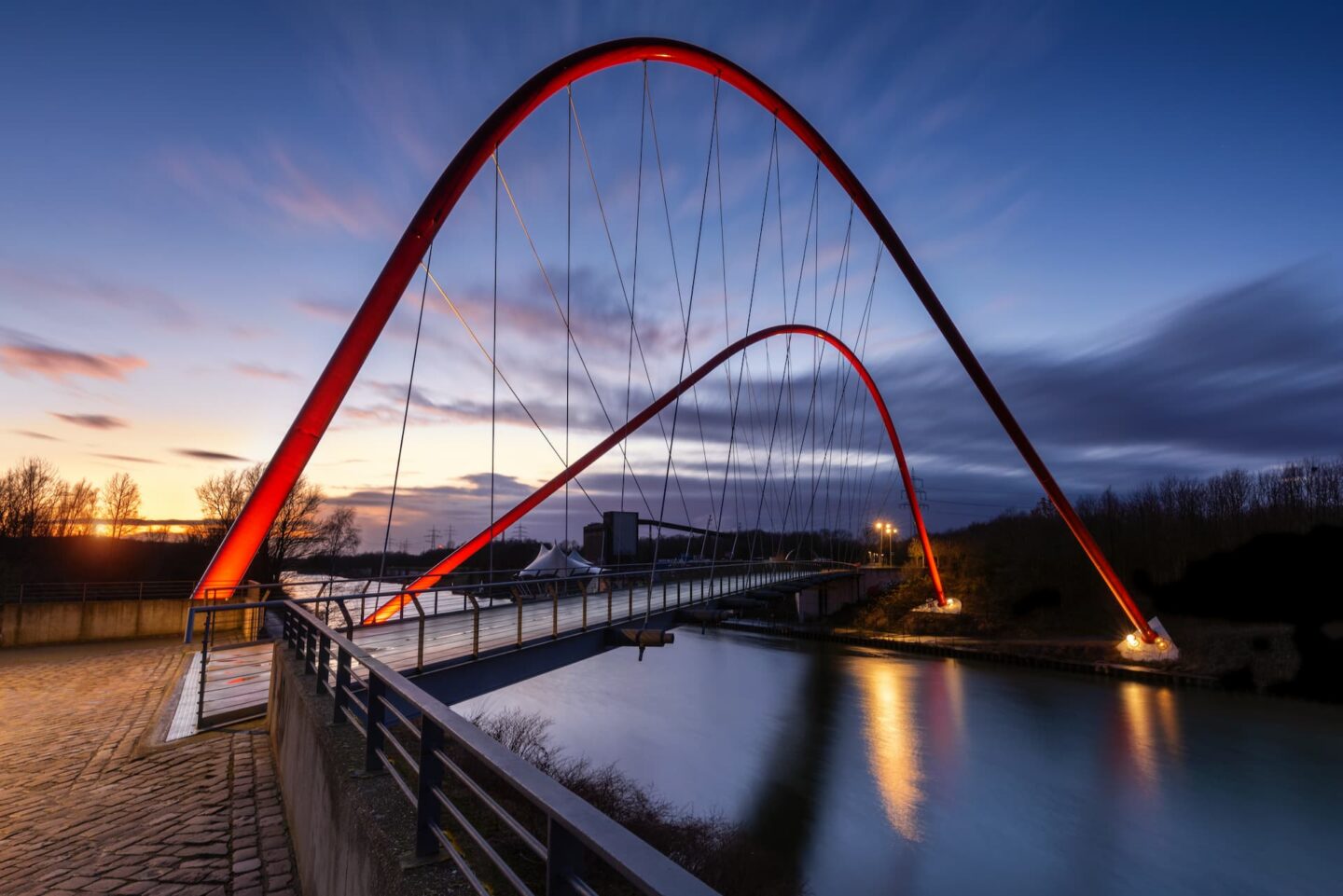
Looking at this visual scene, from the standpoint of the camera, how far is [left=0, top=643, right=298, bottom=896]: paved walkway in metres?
4.43

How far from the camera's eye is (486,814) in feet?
12.9

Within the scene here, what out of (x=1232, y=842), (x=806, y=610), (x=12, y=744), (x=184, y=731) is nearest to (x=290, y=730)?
(x=184, y=731)

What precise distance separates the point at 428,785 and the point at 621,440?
77.3 feet

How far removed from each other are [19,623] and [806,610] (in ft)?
159

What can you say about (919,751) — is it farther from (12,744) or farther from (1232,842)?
(12,744)

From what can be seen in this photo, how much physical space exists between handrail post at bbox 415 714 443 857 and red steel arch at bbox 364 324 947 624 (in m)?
5.47

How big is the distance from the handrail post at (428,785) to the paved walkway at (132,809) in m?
2.57

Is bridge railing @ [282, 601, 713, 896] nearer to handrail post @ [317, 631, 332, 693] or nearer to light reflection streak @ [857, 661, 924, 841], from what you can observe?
handrail post @ [317, 631, 332, 693]

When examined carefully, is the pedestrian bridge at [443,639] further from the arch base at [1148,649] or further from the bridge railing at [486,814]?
the arch base at [1148,649]

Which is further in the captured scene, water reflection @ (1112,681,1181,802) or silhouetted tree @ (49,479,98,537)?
silhouetted tree @ (49,479,98,537)

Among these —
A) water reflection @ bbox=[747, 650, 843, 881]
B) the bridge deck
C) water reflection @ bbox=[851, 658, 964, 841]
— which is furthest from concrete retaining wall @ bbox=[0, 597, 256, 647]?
water reflection @ bbox=[851, 658, 964, 841]

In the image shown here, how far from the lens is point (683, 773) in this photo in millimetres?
22938

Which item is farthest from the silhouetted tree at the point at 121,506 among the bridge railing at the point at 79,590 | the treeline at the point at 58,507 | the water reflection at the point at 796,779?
the water reflection at the point at 796,779

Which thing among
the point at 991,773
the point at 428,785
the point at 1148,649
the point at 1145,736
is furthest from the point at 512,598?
the point at 1148,649
